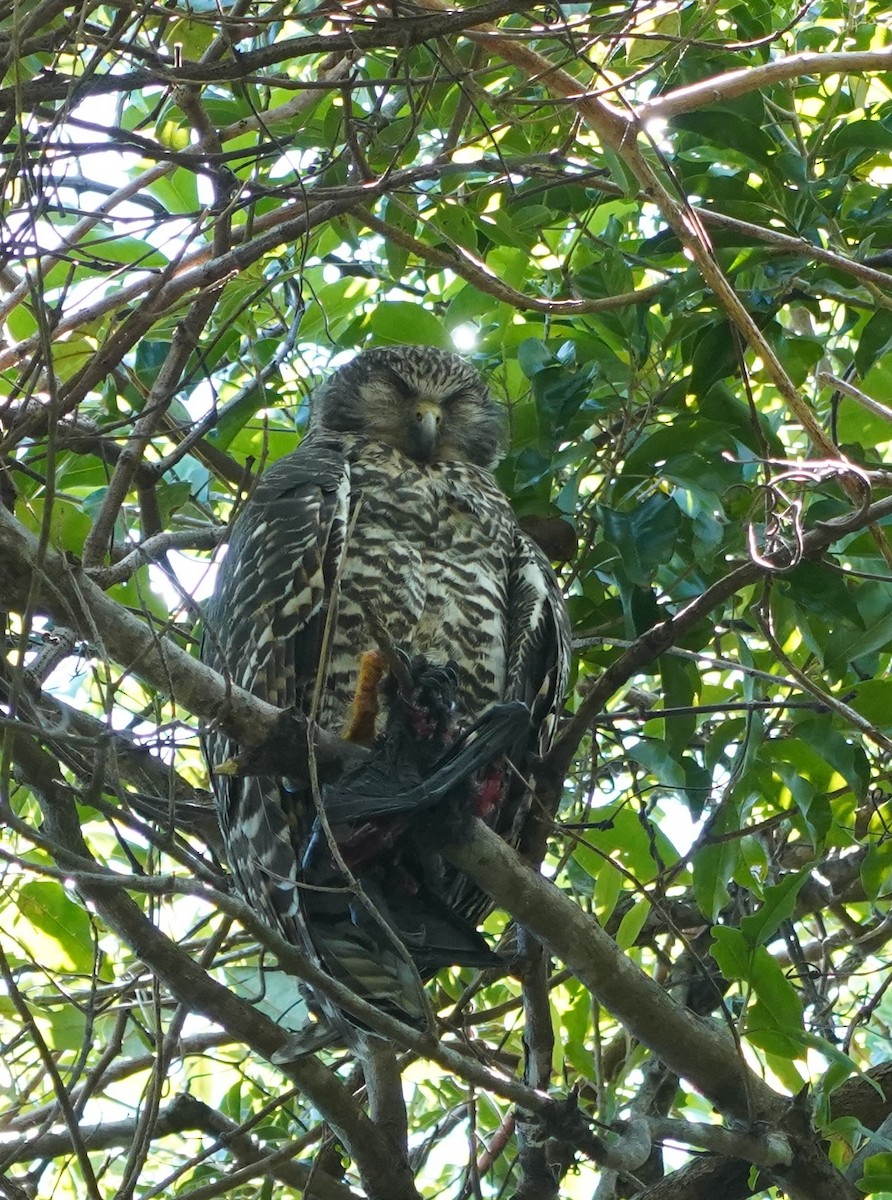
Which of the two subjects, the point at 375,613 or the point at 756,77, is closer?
the point at 756,77

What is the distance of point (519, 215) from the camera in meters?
3.55

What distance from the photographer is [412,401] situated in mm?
4316

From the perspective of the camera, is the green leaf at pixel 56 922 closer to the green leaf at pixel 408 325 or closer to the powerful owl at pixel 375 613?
the powerful owl at pixel 375 613

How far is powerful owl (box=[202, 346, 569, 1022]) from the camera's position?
286 cm

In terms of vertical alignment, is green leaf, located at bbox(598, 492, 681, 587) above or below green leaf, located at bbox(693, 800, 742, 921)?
above

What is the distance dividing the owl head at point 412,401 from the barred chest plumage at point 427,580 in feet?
1.32

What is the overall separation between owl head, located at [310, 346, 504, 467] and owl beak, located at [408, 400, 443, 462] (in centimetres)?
4

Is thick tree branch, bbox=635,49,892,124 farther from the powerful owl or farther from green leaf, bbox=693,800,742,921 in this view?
green leaf, bbox=693,800,742,921

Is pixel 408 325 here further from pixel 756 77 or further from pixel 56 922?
pixel 56 922

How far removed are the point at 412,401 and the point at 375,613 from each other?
40.8 inches

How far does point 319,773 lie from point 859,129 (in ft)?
6.14

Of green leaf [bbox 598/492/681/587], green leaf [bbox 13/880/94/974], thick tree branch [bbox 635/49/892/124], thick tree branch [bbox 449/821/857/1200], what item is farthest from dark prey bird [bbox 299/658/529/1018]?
thick tree branch [bbox 635/49/892/124]

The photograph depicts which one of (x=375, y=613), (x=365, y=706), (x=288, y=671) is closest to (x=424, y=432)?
(x=375, y=613)

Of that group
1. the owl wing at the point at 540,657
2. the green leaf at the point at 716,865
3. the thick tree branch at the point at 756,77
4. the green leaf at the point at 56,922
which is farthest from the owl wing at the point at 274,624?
the thick tree branch at the point at 756,77
